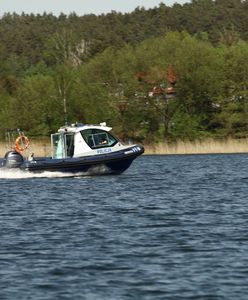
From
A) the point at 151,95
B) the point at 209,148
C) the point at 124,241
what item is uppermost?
the point at 151,95

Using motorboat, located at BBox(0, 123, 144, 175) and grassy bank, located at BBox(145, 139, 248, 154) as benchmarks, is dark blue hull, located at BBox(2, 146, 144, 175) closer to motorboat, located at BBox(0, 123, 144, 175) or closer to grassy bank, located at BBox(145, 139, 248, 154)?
motorboat, located at BBox(0, 123, 144, 175)

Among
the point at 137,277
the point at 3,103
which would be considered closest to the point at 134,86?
the point at 3,103

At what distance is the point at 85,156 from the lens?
4775 centimetres

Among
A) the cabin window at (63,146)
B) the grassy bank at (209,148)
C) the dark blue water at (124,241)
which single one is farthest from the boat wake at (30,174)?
the grassy bank at (209,148)

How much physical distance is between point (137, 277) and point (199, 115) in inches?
3064

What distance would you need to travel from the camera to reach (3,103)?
99.2 meters

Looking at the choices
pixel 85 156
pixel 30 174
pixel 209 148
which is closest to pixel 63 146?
pixel 85 156

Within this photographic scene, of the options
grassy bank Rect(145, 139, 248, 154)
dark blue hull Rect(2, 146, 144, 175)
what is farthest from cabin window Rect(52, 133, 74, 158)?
grassy bank Rect(145, 139, 248, 154)

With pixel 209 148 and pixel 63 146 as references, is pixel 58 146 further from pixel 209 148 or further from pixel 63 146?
pixel 209 148

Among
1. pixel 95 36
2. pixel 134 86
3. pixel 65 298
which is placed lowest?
pixel 65 298

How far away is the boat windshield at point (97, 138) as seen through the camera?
4819 cm

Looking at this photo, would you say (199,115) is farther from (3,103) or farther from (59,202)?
(59,202)

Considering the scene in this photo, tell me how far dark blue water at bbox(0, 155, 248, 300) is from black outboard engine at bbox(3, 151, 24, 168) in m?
3.33

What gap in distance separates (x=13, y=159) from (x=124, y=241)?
23.6 meters
